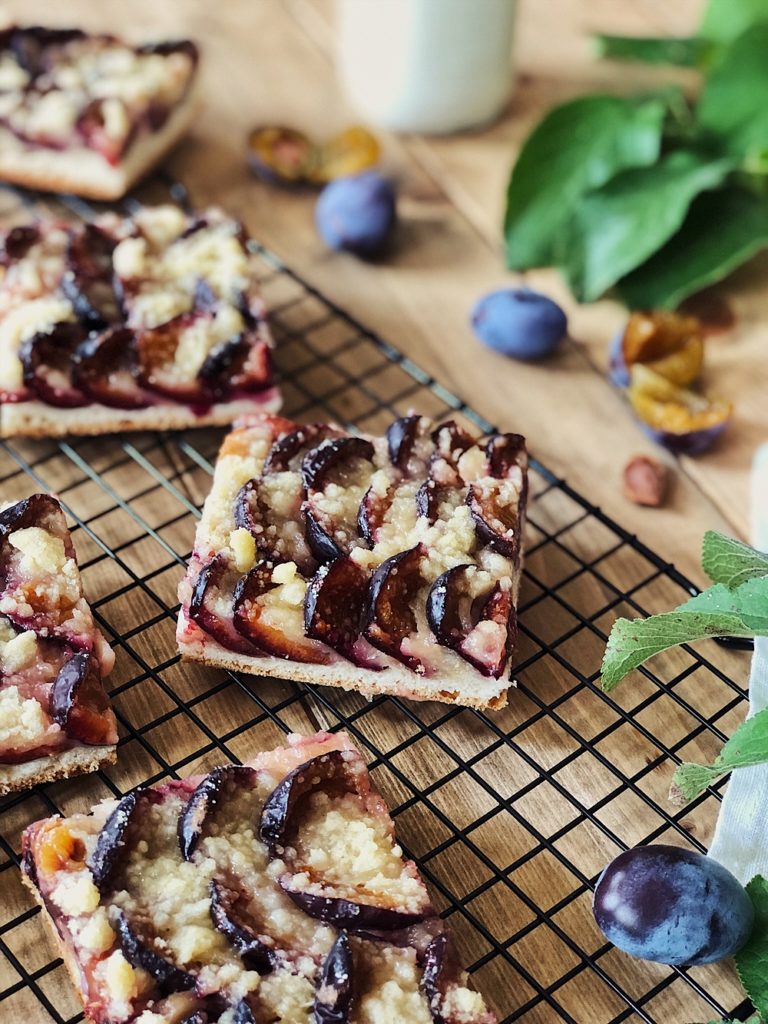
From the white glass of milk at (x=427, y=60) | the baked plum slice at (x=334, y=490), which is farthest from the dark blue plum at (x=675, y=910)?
the white glass of milk at (x=427, y=60)

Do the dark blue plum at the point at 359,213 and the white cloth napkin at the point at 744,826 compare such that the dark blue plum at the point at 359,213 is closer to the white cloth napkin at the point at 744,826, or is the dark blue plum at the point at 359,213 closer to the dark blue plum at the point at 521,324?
the dark blue plum at the point at 521,324

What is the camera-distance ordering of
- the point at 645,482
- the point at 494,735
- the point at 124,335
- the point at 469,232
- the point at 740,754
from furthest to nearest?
the point at 469,232 < the point at 645,482 < the point at 124,335 < the point at 494,735 < the point at 740,754

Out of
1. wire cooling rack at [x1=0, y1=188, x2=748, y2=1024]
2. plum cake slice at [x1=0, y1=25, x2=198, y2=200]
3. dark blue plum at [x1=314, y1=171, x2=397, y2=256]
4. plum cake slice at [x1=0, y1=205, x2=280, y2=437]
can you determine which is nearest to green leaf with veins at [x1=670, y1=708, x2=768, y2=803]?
wire cooling rack at [x1=0, y1=188, x2=748, y2=1024]

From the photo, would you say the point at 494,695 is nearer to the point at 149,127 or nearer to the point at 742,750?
the point at 742,750

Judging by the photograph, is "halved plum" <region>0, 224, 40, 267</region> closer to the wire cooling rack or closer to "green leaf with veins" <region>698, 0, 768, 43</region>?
the wire cooling rack

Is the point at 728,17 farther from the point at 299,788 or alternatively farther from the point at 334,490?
the point at 299,788

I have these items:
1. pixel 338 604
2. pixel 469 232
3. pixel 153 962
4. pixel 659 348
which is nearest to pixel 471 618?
pixel 338 604

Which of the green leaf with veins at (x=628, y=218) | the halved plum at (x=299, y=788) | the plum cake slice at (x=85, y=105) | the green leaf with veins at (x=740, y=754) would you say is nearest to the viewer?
the green leaf with veins at (x=740, y=754)

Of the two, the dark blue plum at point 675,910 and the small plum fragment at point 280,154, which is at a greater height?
the small plum fragment at point 280,154
